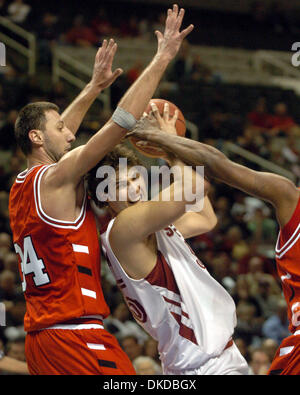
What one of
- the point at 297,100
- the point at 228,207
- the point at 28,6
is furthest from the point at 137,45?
the point at 228,207

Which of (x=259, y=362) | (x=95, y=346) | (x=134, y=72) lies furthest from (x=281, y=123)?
(x=95, y=346)

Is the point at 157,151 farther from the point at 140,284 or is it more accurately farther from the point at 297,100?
the point at 297,100

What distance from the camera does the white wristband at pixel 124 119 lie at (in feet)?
11.9

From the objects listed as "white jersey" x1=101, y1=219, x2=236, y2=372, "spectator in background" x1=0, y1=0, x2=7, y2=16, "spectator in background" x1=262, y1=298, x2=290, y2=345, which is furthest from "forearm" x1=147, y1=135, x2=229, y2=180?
"spectator in background" x1=0, y1=0, x2=7, y2=16

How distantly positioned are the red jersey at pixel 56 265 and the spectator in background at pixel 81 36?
35.7ft

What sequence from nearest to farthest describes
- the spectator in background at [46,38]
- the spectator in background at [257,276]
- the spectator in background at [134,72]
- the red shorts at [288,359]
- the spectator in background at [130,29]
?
the red shorts at [288,359], the spectator in background at [257,276], the spectator in background at [46,38], the spectator in background at [134,72], the spectator in background at [130,29]

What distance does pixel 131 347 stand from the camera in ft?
24.1

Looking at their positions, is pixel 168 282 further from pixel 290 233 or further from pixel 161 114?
pixel 161 114

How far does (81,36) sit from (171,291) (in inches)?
456

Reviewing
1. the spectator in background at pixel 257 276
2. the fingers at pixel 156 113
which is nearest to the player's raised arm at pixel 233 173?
the fingers at pixel 156 113

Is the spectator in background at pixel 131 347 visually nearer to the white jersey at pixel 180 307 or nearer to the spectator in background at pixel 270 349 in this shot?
the spectator in background at pixel 270 349
